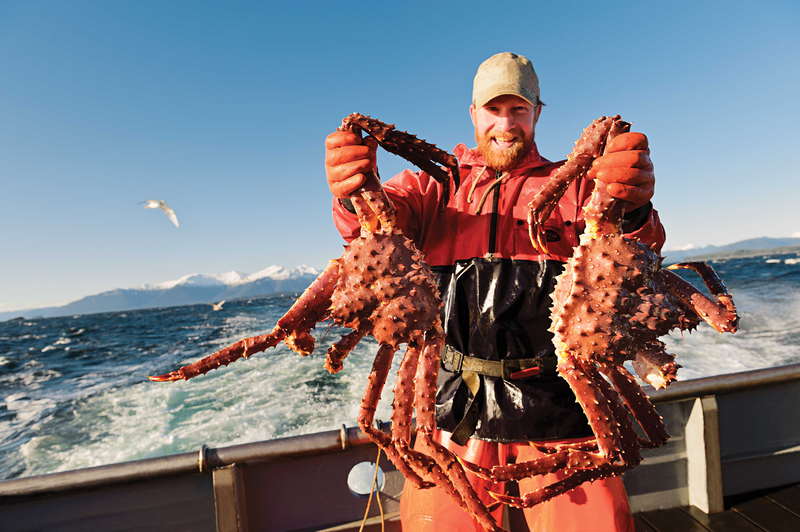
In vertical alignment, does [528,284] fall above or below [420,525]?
above

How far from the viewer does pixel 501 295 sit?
5.08 ft

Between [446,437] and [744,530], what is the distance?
2234 millimetres

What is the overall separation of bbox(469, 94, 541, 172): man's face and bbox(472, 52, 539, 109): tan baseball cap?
4 centimetres

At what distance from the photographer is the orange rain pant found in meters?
Answer: 1.51

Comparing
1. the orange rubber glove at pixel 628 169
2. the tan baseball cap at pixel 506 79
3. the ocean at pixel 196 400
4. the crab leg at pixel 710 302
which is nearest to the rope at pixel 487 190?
the tan baseball cap at pixel 506 79

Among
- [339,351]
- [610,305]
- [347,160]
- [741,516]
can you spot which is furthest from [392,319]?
[741,516]

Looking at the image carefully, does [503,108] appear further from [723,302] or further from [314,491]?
[314,491]

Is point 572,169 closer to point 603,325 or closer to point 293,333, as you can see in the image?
point 603,325

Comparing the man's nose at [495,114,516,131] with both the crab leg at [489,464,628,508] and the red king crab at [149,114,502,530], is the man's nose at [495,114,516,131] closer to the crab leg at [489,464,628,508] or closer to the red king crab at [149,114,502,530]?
the red king crab at [149,114,502,530]

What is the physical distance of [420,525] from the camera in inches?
61.6

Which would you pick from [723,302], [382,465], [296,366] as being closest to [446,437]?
[382,465]

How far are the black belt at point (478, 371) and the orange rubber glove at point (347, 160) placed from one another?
0.89 meters

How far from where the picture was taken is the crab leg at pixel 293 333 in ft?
3.45

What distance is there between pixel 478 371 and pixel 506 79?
1.12 metres
